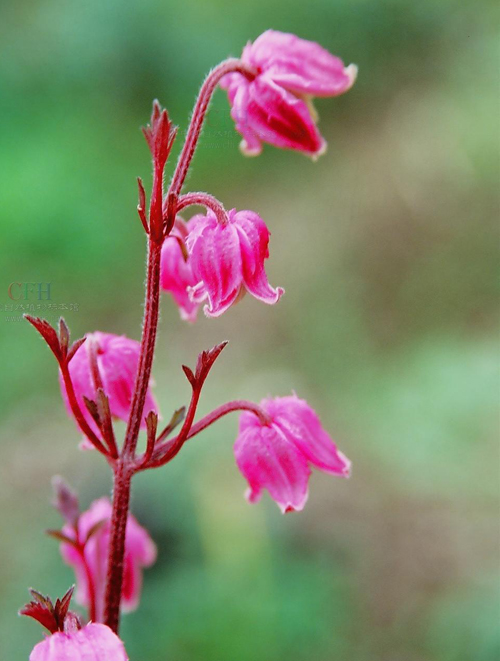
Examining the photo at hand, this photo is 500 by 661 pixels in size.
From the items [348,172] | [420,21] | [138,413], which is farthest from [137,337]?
[138,413]

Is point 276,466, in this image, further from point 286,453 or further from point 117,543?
point 117,543

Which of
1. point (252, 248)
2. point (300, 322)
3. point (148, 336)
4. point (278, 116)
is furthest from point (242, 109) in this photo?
point (300, 322)

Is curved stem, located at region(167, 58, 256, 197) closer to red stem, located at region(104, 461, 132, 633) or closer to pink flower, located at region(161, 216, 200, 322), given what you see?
pink flower, located at region(161, 216, 200, 322)

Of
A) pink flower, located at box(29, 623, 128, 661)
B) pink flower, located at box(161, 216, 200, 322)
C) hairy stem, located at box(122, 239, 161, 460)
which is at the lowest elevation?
pink flower, located at box(29, 623, 128, 661)

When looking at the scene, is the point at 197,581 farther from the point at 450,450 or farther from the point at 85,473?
the point at 450,450

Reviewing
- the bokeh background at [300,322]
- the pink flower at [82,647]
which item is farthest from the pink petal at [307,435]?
the bokeh background at [300,322]

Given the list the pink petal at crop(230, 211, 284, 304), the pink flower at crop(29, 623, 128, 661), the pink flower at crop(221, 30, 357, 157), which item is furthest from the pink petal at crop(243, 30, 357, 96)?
the pink flower at crop(29, 623, 128, 661)
